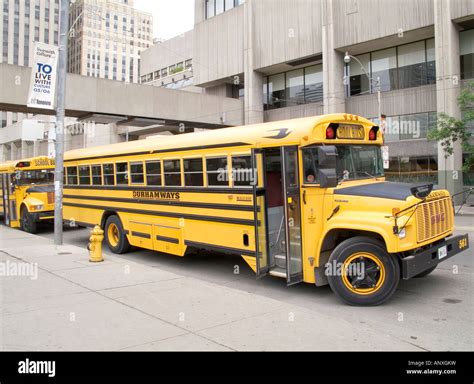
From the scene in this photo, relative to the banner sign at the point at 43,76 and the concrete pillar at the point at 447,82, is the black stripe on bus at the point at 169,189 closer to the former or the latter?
the banner sign at the point at 43,76

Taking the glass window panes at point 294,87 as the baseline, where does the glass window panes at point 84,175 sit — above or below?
below

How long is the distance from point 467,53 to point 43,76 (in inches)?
871

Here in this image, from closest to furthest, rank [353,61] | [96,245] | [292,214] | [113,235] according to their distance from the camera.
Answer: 1. [292,214]
2. [96,245]
3. [113,235]
4. [353,61]

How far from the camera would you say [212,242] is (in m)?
7.83

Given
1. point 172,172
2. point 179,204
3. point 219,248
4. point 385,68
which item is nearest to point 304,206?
point 219,248

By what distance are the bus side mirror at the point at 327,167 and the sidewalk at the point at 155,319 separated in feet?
5.72

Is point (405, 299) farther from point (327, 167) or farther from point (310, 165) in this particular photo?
point (310, 165)

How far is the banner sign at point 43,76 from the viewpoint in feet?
36.0

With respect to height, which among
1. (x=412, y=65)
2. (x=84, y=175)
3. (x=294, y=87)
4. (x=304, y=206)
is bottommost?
(x=304, y=206)

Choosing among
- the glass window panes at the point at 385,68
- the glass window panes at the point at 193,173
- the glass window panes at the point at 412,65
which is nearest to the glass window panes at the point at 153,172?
the glass window panes at the point at 193,173

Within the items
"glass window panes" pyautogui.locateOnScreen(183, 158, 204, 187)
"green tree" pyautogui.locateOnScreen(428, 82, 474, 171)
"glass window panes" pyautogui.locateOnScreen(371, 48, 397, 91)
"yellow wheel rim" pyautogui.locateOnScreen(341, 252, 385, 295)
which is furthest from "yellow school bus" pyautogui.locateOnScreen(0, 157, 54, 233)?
"glass window panes" pyautogui.locateOnScreen(371, 48, 397, 91)

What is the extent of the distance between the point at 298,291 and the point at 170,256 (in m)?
4.42

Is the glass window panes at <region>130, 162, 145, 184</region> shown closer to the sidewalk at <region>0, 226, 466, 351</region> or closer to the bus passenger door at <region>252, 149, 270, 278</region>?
the sidewalk at <region>0, 226, 466, 351</region>

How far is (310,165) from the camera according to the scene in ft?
20.7
